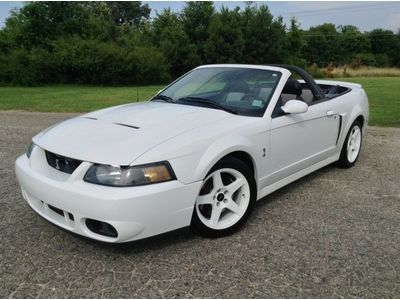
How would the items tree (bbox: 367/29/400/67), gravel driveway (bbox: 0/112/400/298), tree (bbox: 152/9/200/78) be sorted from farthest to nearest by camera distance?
tree (bbox: 367/29/400/67)
tree (bbox: 152/9/200/78)
gravel driveway (bbox: 0/112/400/298)

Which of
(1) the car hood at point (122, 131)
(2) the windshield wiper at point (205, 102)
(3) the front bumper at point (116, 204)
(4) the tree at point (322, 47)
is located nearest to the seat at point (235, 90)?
(2) the windshield wiper at point (205, 102)

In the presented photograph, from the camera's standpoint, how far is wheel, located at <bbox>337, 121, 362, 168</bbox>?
5.23 meters

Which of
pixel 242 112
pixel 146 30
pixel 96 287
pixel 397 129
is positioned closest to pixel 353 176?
pixel 242 112

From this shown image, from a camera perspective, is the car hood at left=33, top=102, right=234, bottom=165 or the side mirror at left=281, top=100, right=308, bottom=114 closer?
the car hood at left=33, top=102, right=234, bottom=165

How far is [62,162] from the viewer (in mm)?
3066

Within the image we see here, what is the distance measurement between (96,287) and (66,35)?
106 feet

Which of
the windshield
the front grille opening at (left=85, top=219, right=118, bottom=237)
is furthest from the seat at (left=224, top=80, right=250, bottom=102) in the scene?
the front grille opening at (left=85, top=219, right=118, bottom=237)

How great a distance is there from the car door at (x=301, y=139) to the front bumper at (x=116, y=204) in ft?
3.55

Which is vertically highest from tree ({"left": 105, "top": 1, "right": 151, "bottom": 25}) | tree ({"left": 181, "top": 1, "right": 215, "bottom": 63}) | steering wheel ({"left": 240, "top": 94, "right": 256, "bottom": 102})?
tree ({"left": 105, "top": 1, "right": 151, "bottom": 25})

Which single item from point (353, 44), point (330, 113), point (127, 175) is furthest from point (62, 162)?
point (353, 44)

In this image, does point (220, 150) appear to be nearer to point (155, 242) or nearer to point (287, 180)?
point (155, 242)

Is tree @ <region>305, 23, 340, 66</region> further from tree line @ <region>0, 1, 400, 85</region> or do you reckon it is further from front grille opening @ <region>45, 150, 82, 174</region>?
front grille opening @ <region>45, 150, 82, 174</region>

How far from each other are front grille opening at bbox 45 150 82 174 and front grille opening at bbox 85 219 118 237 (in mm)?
405

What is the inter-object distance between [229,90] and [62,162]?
180 cm
